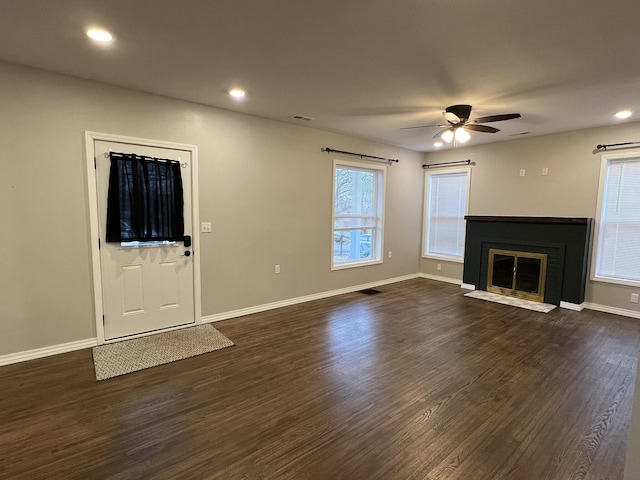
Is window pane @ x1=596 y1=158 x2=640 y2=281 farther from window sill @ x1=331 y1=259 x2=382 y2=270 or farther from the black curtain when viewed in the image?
the black curtain

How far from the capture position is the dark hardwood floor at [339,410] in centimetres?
181

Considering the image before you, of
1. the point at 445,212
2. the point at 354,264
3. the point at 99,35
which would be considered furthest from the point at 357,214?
the point at 99,35

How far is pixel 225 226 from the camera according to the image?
401 centimetres

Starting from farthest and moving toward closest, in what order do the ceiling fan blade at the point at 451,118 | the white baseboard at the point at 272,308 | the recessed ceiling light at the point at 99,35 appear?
1. the ceiling fan blade at the point at 451,118
2. the white baseboard at the point at 272,308
3. the recessed ceiling light at the point at 99,35

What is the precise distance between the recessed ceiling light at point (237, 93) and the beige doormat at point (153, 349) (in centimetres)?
257

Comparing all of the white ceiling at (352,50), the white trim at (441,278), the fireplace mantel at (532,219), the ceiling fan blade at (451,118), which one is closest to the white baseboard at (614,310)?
the fireplace mantel at (532,219)

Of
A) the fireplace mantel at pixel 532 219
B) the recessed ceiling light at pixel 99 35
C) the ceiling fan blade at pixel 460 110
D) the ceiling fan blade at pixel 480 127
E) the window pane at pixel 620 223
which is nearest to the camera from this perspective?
the recessed ceiling light at pixel 99 35

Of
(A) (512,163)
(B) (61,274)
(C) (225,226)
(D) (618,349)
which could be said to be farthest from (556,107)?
(B) (61,274)

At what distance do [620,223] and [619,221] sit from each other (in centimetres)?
3

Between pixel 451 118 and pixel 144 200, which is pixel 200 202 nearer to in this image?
pixel 144 200

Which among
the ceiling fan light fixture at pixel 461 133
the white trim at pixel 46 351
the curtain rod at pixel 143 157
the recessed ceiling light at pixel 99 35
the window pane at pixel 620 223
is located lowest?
the white trim at pixel 46 351

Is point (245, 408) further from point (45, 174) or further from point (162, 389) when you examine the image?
point (45, 174)

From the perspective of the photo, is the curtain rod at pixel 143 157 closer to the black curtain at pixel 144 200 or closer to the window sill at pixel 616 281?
the black curtain at pixel 144 200

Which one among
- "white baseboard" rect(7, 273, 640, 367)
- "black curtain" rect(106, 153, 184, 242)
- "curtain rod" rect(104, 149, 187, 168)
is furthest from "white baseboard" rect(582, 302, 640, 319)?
"curtain rod" rect(104, 149, 187, 168)
